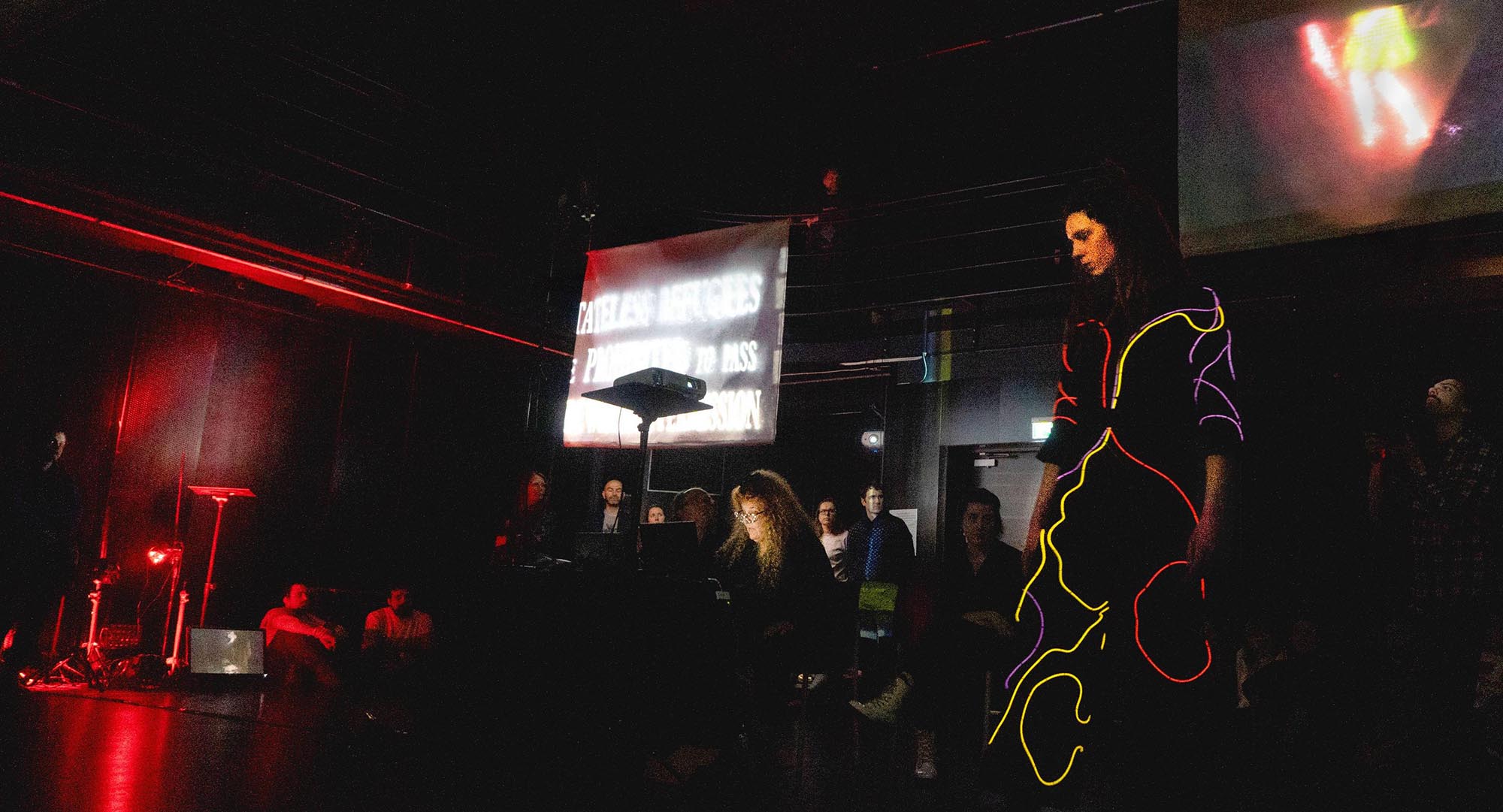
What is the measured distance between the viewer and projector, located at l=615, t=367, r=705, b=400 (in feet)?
12.4

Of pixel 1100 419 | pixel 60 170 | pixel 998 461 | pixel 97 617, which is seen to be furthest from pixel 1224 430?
pixel 97 617

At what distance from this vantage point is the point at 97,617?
7.31m

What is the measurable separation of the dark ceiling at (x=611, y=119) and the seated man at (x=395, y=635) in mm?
3168

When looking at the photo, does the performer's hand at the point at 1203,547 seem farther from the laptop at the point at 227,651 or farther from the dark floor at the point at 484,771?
the laptop at the point at 227,651

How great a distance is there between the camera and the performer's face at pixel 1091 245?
2.15m

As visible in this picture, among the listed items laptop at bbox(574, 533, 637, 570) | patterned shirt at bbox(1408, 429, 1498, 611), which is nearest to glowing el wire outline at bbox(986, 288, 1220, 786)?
laptop at bbox(574, 533, 637, 570)

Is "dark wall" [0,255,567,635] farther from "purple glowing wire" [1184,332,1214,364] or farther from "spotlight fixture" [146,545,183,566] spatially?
"purple glowing wire" [1184,332,1214,364]

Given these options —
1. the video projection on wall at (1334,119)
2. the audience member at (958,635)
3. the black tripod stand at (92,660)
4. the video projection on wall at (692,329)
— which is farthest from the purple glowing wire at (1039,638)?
the black tripod stand at (92,660)

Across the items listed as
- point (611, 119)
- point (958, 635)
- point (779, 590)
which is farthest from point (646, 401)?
point (611, 119)

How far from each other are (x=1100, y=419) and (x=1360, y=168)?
2.14 m

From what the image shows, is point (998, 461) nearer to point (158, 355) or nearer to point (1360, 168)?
point (1360, 168)

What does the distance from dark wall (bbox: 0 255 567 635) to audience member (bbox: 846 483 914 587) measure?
4.05m

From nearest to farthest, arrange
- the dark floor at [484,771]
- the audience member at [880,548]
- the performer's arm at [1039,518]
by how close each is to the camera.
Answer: the performer's arm at [1039,518] < the dark floor at [484,771] < the audience member at [880,548]

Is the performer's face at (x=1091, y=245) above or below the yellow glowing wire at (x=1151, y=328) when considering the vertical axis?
above
